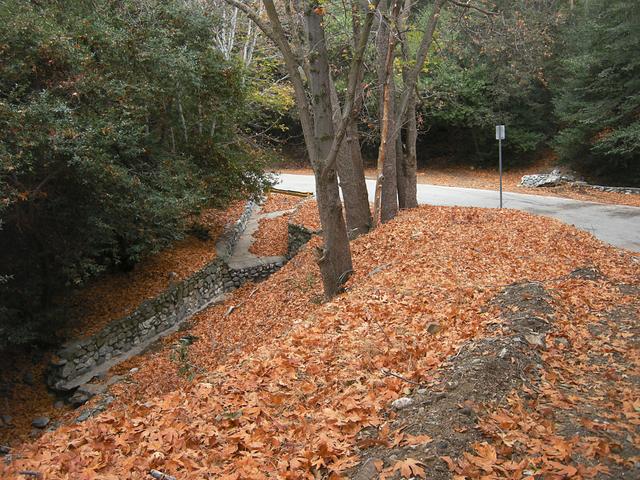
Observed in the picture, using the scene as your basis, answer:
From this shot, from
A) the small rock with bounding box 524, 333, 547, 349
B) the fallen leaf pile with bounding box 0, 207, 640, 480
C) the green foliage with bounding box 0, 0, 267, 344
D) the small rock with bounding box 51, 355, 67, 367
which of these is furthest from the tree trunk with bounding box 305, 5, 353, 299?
the small rock with bounding box 51, 355, 67, 367

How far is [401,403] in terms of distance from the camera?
4.20m

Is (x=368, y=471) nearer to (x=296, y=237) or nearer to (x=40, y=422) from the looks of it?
(x=40, y=422)

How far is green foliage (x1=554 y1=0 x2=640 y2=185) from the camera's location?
21266 millimetres

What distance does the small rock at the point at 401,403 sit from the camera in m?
4.16

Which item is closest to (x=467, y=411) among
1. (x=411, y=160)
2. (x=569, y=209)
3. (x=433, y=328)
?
(x=433, y=328)

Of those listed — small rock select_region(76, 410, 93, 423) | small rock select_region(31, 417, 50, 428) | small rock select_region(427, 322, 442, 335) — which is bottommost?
small rock select_region(31, 417, 50, 428)

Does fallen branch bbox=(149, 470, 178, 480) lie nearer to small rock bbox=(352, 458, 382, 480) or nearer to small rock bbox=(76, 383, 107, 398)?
small rock bbox=(352, 458, 382, 480)

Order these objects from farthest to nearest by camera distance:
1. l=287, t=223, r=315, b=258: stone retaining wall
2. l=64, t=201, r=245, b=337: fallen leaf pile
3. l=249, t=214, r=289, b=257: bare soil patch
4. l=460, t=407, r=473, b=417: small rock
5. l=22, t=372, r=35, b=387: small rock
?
l=249, t=214, r=289, b=257: bare soil patch, l=287, t=223, r=315, b=258: stone retaining wall, l=64, t=201, r=245, b=337: fallen leaf pile, l=22, t=372, r=35, b=387: small rock, l=460, t=407, r=473, b=417: small rock

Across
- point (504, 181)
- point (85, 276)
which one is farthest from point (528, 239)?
point (504, 181)

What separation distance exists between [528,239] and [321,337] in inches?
219

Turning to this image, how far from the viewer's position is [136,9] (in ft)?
41.4

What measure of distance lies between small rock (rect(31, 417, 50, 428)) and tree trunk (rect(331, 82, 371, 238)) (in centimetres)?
713

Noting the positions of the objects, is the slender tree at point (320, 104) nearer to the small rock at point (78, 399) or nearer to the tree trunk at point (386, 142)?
the tree trunk at point (386, 142)

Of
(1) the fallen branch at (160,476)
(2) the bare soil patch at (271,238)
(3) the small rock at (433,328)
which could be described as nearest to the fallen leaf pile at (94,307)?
(2) the bare soil patch at (271,238)
